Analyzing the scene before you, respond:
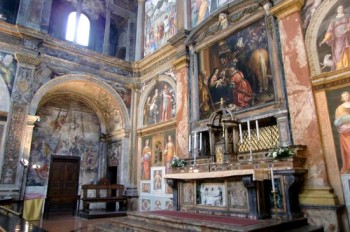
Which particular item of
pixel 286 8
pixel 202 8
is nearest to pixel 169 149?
pixel 202 8

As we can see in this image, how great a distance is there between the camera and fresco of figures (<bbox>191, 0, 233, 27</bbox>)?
9734 mm

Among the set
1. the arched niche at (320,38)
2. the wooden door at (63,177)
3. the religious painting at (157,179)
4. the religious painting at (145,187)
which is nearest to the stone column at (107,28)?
the wooden door at (63,177)

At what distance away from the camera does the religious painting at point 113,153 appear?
12.5 meters

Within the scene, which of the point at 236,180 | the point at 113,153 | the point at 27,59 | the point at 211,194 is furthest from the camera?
the point at 113,153

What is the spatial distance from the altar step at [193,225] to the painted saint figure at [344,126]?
151 cm

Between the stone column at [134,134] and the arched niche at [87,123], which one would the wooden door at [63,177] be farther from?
the stone column at [134,134]

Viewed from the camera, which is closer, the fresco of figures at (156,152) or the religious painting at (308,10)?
the religious painting at (308,10)

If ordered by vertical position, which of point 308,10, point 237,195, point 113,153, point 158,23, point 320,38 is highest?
point 158,23

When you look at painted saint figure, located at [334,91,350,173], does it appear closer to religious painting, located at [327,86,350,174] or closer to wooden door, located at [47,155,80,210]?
religious painting, located at [327,86,350,174]

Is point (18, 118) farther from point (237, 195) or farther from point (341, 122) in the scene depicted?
point (341, 122)

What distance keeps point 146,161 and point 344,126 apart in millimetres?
7707

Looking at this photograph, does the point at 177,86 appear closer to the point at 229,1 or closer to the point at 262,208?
the point at 229,1

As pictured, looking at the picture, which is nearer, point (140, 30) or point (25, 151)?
point (25, 151)

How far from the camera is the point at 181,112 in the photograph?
9.84 m
